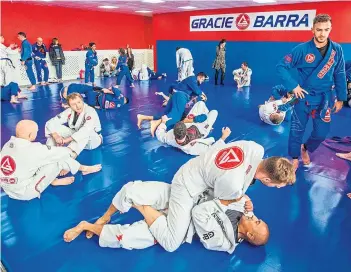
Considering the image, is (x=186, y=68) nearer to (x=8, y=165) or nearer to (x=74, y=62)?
(x=74, y=62)

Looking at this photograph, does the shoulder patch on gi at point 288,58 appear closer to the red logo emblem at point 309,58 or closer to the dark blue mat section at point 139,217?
the red logo emblem at point 309,58

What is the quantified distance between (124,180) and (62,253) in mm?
1158

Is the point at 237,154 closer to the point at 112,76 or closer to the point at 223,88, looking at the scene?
the point at 223,88

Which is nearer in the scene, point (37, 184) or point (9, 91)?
point (37, 184)

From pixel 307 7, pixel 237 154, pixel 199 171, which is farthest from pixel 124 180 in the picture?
pixel 307 7

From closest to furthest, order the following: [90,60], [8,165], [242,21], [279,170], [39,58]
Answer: [279,170]
[8,165]
[39,58]
[90,60]
[242,21]

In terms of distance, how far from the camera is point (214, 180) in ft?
6.59

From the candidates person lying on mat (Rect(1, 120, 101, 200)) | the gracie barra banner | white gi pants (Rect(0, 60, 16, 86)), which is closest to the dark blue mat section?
person lying on mat (Rect(1, 120, 101, 200))

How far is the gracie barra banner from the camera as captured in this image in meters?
8.98

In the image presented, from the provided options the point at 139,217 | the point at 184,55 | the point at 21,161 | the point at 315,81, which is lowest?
the point at 139,217

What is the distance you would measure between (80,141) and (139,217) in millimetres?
1356

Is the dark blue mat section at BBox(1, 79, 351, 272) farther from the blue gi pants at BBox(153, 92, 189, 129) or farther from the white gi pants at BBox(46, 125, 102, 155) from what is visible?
the blue gi pants at BBox(153, 92, 189, 129)

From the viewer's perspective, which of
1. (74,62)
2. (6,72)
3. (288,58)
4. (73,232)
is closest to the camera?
(73,232)

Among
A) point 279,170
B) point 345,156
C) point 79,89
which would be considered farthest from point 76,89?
point 279,170
